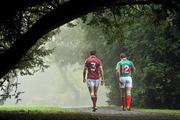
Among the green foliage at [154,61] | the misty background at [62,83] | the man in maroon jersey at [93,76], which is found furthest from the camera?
the misty background at [62,83]

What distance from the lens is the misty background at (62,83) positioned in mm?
60500

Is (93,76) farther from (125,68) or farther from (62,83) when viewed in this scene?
(62,83)

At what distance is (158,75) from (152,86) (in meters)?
0.91

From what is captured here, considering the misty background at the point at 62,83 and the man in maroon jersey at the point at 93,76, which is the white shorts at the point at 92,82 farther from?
the misty background at the point at 62,83

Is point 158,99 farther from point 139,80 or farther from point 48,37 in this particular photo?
point 48,37

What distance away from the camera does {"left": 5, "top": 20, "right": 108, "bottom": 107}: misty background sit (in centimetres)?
6050

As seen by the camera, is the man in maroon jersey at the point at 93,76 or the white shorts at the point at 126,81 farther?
the white shorts at the point at 126,81

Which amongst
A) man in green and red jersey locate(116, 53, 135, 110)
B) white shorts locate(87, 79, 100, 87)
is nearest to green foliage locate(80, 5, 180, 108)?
man in green and red jersey locate(116, 53, 135, 110)

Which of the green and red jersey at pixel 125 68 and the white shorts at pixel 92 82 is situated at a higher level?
the green and red jersey at pixel 125 68

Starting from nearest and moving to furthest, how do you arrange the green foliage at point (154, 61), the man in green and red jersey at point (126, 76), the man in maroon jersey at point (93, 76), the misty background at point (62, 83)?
the man in maroon jersey at point (93, 76)
the man in green and red jersey at point (126, 76)
the green foliage at point (154, 61)
the misty background at point (62, 83)

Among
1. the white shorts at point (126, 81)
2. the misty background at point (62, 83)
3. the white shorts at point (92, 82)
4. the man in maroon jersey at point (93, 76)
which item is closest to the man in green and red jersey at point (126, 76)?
the white shorts at point (126, 81)

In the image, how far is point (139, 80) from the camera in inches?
1002

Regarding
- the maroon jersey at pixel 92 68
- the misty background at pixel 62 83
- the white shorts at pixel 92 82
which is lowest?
the white shorts at pixel 92 82

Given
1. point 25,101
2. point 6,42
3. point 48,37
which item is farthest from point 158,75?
point 25,101
